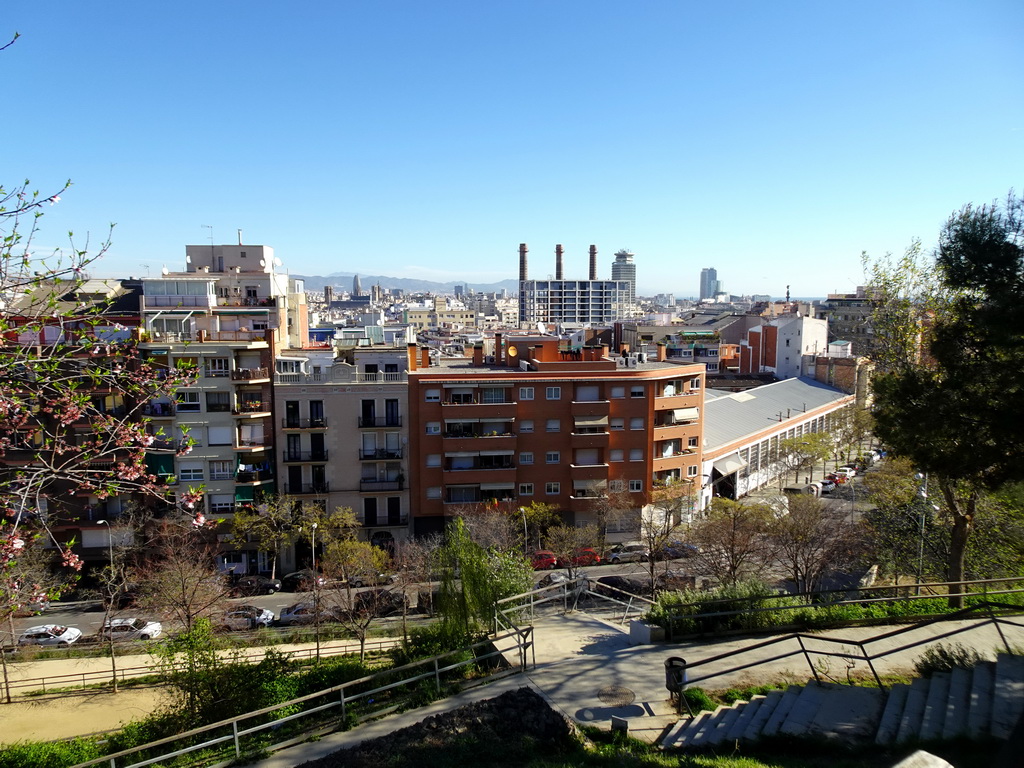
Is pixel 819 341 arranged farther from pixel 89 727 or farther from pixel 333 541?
pixel 89 727

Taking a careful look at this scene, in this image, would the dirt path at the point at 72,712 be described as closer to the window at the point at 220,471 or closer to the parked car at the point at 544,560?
the window at the point at 220,471

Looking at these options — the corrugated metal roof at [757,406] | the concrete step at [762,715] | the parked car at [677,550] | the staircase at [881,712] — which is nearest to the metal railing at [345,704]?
the staircase at [881,712]

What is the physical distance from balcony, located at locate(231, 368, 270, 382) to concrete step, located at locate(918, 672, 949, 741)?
109 feet

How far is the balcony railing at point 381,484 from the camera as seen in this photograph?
124 ft

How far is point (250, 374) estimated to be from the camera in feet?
119

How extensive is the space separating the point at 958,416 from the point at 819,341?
70360mm

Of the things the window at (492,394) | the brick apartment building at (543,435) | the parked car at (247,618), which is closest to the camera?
the parked car at (247,618)

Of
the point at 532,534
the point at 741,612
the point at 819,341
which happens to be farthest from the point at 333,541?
the point at 819,341

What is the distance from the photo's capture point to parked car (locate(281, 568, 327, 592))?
3258cm

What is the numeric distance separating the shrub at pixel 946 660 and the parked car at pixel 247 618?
85.7 ft

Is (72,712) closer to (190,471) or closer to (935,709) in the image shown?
(190,471)

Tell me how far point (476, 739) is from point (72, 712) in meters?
16.8

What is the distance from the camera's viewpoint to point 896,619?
13.9 metres

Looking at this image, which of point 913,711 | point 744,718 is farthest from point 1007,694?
point 744,718
